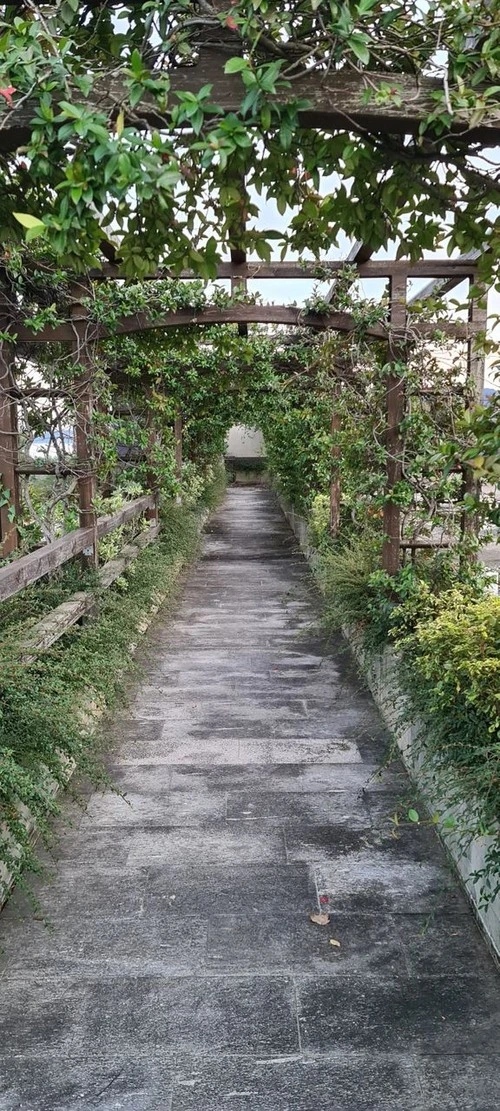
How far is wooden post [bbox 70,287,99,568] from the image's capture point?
4.85m

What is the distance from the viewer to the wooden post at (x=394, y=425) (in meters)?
4.73

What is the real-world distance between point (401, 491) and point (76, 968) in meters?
3.10

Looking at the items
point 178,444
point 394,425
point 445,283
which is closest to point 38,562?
point 394,425

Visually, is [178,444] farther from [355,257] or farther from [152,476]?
[355,257]

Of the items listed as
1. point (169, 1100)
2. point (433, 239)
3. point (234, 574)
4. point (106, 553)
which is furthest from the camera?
point (234, 574)

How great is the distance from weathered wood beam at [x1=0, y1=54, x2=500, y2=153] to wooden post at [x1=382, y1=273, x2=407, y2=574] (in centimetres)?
288

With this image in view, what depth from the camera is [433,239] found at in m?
2.39

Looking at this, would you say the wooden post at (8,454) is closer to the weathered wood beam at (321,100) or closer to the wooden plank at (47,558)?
the wooden plank at (47,558)

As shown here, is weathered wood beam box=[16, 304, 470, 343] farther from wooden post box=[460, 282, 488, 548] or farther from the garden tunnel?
wooden post box=[460, 282, 488, 548]

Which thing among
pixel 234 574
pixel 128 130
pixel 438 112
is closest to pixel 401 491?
→ pixel 438 112

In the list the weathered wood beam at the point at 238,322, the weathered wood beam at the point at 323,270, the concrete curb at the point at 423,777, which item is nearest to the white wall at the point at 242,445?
the weathered wood beam at the point at 238,322

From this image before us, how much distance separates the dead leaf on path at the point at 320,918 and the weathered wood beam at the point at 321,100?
230 cm

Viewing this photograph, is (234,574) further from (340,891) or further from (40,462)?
(340,891)

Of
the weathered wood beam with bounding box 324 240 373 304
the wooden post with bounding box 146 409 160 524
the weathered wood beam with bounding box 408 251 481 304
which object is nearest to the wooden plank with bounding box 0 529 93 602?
the weathered wood beam with bounding box 324 240 373 304
